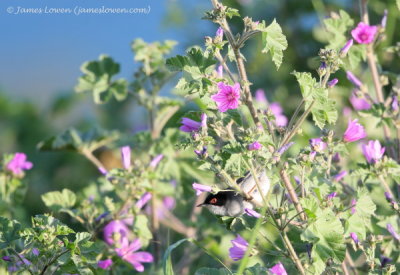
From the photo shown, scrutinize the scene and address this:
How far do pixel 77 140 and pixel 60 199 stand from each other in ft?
1.63

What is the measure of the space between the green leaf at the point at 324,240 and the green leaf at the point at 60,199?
1.08m

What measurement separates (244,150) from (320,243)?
0.30m

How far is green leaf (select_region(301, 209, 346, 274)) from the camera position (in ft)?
5.13

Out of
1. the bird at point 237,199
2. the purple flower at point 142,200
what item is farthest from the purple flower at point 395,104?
the purple flower at point 142,200

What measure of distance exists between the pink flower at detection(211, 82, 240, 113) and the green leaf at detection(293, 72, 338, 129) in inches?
6.3

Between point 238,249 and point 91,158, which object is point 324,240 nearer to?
point 238,249

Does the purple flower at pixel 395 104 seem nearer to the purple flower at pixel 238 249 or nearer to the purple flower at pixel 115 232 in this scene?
the purple flower at pixel 238 249

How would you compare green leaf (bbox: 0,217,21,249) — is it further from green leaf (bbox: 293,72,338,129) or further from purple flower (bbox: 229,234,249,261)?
green leaf (bbox: 293,72,338,129)

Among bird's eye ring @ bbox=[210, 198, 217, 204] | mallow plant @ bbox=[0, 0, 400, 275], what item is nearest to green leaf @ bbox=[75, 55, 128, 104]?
mallow plant @ bbox=[0, 0, 400, 275]

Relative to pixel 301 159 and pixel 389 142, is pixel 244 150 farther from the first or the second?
pixel 389 142

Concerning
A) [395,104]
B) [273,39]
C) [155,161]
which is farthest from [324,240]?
[155,161]

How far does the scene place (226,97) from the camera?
61.7 inches

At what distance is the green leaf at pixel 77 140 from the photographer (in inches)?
110

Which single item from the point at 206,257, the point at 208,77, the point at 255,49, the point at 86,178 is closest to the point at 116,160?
the point at 86,178
